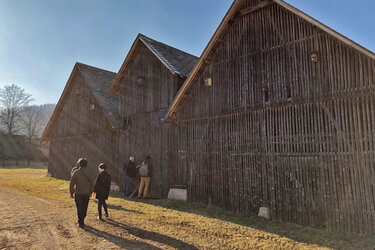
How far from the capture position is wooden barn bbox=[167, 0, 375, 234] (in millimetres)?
7574

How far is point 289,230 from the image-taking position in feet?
25.8

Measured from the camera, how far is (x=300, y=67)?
892 centimetres

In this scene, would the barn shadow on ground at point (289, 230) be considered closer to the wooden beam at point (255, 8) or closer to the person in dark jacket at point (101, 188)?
the person in dark jacket at point (101, 188)

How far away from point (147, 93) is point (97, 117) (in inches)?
220

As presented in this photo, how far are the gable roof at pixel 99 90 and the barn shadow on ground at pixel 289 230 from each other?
8.40 metres

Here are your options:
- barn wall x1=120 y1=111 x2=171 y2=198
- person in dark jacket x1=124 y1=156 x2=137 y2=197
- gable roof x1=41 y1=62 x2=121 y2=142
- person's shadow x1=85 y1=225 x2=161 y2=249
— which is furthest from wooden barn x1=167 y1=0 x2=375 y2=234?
gable roof x1=41 y1=62 x2=121 y2=142

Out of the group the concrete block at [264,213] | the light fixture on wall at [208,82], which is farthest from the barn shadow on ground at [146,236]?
the light fixture on wall at [208,82]

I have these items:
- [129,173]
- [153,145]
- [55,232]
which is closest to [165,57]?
[153,145]

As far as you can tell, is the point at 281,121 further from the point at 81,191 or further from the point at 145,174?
the point at 145,174

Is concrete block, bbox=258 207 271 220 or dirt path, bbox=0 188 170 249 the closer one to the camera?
dirt path, bbox=0 188 170 249

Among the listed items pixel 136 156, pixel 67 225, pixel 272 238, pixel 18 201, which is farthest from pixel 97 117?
pixel 272 238

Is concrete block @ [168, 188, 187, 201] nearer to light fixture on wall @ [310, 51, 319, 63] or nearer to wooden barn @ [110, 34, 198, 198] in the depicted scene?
wooden barn @ [110, 34, 198, 198]

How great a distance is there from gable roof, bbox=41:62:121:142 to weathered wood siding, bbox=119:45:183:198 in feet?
4.83

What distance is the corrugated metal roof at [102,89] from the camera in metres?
17.3
